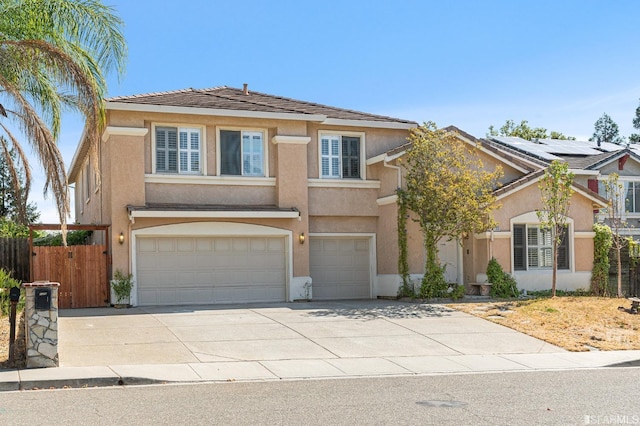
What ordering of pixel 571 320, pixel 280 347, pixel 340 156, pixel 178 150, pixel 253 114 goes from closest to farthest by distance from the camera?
pixel 280 347
pixel 571 320
pixel 178 150
pixel 253 114
pixel 340 156

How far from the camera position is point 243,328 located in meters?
16.6

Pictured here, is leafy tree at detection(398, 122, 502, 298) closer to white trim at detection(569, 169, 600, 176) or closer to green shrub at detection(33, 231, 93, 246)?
white trim at detection(569, 169, 600, 176)

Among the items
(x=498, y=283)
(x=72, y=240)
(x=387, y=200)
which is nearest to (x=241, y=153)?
(x=387, y=200)

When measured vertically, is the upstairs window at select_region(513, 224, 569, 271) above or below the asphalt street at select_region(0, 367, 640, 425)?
Answer: above

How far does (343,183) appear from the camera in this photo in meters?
23.6

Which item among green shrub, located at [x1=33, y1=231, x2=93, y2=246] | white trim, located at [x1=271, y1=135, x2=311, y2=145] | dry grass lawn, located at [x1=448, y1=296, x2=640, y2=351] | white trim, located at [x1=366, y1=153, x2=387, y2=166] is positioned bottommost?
dry grass lawn, located at [x1=448, y1=296, x2=640, y2=351]

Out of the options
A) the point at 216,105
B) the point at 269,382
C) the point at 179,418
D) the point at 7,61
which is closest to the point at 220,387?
the point at 269,382

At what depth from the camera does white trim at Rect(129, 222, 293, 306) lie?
819 inches

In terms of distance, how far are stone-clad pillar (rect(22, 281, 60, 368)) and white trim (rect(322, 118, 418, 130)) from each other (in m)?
12.6

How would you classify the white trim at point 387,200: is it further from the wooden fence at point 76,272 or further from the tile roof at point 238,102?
the wooden fence at point 76,272

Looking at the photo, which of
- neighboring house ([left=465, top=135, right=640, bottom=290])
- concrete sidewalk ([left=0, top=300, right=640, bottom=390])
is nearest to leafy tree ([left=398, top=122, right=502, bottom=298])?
neighboring house ([left=465, top=135, right=640, bottom=290])

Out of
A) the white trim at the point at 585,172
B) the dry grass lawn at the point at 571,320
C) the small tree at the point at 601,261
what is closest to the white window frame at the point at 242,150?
the dry grass lawn at the point at 571,320

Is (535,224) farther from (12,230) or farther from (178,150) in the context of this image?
(12,230)

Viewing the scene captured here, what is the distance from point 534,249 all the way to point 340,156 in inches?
262
